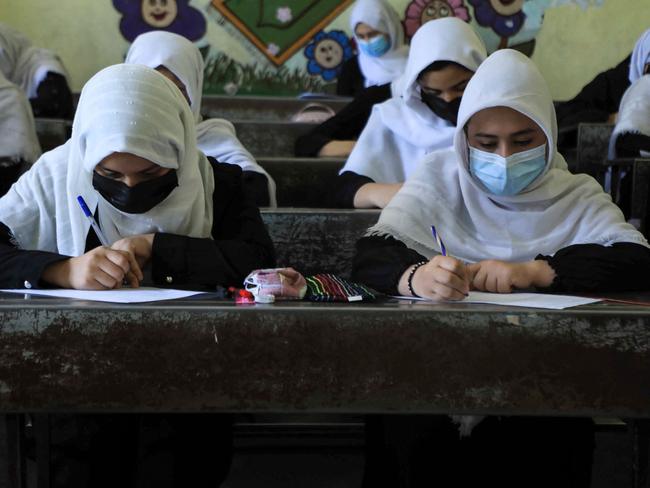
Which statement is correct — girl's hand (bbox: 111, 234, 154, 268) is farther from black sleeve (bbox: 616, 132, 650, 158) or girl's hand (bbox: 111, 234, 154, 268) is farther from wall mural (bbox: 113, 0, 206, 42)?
wall mural (bbox: 113, 0, 206, 42)

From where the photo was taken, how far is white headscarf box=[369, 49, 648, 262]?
205cm

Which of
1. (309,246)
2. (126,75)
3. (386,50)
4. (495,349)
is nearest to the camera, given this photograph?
(495,349)

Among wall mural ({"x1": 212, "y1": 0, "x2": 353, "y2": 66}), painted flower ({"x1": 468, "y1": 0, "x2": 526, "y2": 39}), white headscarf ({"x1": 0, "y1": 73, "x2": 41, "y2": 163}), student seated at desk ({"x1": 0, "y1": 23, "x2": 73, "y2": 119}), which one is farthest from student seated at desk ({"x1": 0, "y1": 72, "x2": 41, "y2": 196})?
painted flower ({"x1": 468, "y1": 0, "x2": 526, "y2": 39})

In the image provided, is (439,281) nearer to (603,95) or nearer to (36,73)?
(603,95)

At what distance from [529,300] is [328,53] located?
5334 millimetres

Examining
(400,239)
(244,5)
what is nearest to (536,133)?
(400,239)

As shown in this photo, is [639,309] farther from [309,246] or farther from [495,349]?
[309,246]

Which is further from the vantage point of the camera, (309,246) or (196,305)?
(309,246)

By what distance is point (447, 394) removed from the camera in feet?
4.49

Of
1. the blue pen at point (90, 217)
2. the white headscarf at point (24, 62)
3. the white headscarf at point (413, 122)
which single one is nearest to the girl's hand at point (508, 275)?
the blue pen at point (90, 217)

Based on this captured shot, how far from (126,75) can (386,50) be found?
395 centimetres

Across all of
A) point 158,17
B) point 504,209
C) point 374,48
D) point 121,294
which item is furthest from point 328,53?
point 121,294

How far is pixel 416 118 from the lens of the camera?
10.2ft

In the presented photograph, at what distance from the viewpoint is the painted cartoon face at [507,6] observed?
658 cm
